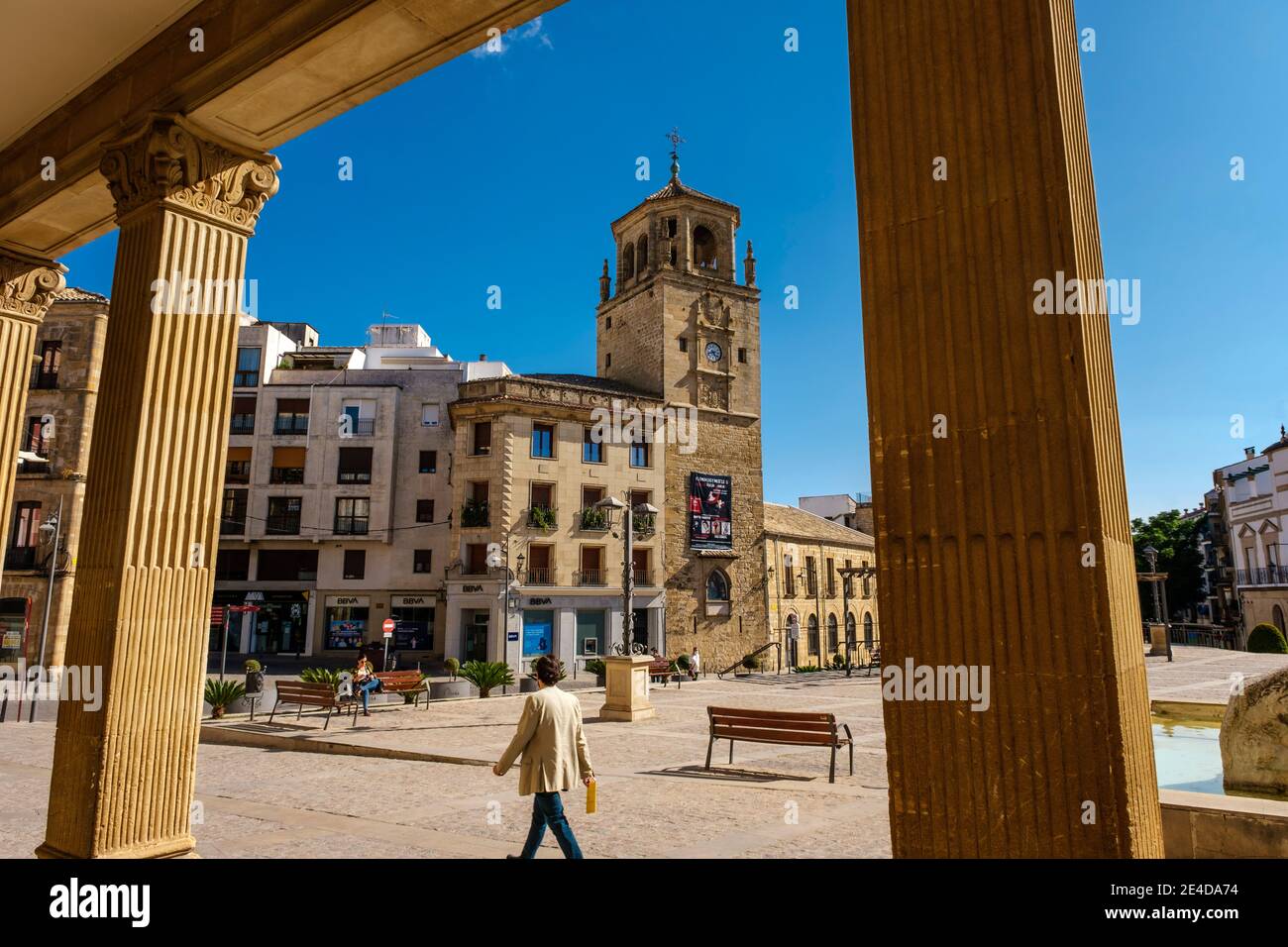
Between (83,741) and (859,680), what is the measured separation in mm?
23616

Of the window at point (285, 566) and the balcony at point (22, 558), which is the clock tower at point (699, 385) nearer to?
the window at point (285, 566)

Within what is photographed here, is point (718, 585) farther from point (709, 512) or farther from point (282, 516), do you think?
point (282, 516)

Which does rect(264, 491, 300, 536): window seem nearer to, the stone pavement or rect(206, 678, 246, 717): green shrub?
the stone pavement

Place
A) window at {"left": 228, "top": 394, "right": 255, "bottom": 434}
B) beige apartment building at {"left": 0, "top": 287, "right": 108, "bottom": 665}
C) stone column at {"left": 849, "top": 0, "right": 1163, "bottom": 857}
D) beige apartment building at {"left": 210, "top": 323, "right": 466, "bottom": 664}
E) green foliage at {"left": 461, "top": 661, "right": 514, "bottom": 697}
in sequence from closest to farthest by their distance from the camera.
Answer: stone column at {"left": 849, "top": 0, "right": 1163, "bottom": 857}, green foliage at {"left": 461, "top": 661, "right": 514, "bottom": 697}, beige apartment building at {"left": 0, "top": 287, "right": 108, "bottom": 665}, beige apartment building at {"left": 210, "top": 323, "right": 466, "bottom": 664}, window at {"left": 228, "top": 394, "right": 255, "bottom": 434}

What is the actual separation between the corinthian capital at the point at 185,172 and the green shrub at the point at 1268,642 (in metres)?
34.2

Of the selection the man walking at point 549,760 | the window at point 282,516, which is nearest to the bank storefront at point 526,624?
the window at point 282,516

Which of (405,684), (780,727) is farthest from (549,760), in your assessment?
(405,684)

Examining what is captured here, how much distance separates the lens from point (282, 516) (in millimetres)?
34656

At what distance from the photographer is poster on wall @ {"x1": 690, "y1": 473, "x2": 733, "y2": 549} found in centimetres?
3481

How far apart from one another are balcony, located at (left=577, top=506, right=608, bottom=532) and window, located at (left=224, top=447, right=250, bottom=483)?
1580 cm

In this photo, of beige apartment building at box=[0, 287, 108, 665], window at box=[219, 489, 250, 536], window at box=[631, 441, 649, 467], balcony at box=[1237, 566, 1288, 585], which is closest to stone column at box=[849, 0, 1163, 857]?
beige apartment building at box=[0, 287, 108, 665]

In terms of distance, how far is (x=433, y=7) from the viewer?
4.38m

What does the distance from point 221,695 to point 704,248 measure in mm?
31715
